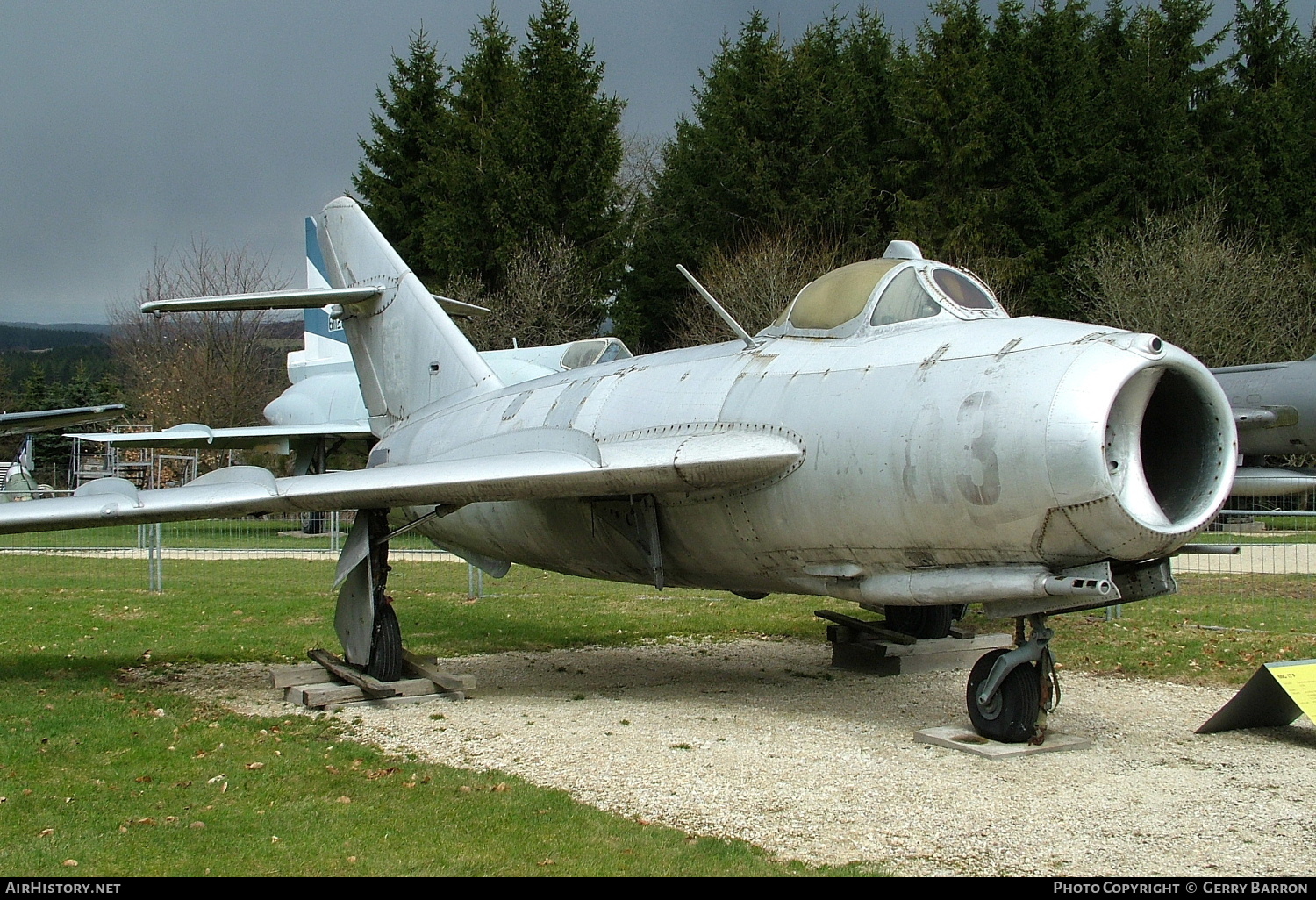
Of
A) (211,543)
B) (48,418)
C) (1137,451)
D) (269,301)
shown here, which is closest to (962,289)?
(1137,451)

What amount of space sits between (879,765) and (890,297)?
10.1 ft

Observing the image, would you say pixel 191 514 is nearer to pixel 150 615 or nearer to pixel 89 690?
pixel 89 690

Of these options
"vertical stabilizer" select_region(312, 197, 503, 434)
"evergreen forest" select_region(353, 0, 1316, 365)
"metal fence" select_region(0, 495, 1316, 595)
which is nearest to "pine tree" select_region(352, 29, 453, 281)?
"evergreen forest" select_region(353, 0, 1316, 365)

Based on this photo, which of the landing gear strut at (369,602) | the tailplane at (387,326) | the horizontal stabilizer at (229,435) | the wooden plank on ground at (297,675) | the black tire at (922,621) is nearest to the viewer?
the landing gear strut at (369,602)

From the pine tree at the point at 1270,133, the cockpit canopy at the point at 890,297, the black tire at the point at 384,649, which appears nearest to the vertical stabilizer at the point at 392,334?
the black tire at the point at 384,649

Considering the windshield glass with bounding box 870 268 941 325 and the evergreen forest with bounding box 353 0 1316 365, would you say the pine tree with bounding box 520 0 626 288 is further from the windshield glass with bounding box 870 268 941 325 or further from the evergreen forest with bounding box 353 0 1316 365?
the windshield glass with bounding box 870 268 941 325

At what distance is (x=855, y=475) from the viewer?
7105 mm

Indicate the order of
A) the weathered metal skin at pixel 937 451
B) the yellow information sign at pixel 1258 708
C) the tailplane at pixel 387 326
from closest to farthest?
the weathered metal skin at pixel 937 451, the yellow information sign at pixel 1258 708, the tailplane at pixel 387 326

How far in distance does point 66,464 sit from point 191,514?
183 feet

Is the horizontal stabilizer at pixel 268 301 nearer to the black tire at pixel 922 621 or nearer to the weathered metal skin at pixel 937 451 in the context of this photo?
the weathered metal skin at pixel 937 451

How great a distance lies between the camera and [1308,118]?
38219 mm

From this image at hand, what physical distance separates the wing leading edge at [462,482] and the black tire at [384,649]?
123cm

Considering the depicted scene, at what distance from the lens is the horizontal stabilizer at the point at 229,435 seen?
2194 centimetres

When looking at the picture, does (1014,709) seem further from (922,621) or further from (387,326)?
(387,326)
